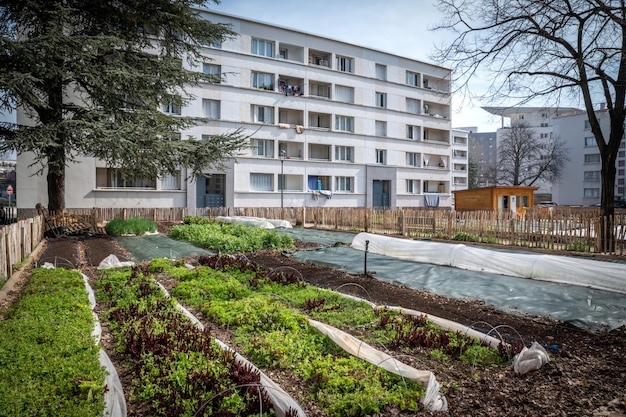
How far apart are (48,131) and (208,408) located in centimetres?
1654

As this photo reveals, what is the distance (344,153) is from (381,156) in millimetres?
4700

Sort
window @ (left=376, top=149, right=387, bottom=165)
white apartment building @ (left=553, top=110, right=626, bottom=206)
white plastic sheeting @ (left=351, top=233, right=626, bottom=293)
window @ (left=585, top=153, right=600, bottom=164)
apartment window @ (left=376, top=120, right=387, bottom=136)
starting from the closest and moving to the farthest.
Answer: white plastic sheeting @ (left=351, top=233, right=626, bottom=293)
window @ (left=376, top=149, right=387, bottom=165)
apartment window @ (left=376, top=120, right=387, bottom=136)
window @ (left=585, top=153, right=600, bottom=164)
white apartment building @ (left=553, top=110, right=626, bottom=206)

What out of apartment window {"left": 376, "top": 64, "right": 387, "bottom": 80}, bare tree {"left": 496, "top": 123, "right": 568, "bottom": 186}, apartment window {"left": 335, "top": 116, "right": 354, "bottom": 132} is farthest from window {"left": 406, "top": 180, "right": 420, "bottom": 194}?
bare tree {"left": 496, "top": 123, "right": 568, "bottom": 186}

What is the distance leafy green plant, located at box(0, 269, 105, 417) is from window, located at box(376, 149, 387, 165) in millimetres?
37752

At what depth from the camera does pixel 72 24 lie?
18312mm

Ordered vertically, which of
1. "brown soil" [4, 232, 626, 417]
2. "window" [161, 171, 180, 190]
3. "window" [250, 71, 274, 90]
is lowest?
"brown soil" [4, 232, 626, 417]

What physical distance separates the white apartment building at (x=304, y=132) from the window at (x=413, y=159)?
12 cm

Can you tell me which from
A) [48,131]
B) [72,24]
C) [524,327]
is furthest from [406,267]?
[72,24]

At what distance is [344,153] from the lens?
40250mm

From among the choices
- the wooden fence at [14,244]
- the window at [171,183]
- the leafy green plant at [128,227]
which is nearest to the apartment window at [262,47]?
the window at [171,183]

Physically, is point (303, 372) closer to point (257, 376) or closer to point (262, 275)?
point (257, 376)

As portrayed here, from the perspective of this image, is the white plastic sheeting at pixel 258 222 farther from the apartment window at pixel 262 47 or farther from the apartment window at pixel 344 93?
the apartment window at pixel 344 93

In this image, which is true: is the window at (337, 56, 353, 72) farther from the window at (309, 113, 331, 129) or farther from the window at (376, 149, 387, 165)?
the window at (376, 149, 387, 165)

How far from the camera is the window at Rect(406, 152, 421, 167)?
147 ft
